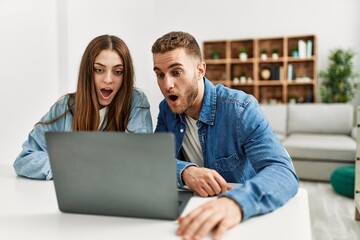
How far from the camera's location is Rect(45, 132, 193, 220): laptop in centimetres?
71

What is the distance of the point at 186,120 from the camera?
1.45 meters

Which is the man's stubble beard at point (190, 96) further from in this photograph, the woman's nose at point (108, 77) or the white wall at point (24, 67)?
the white wall at point (24, 67)

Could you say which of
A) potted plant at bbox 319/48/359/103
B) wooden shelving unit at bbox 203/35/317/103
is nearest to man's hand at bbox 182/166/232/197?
potted plant at bbox 319/48/359/103

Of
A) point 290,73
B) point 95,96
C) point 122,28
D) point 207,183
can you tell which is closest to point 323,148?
point 290,73

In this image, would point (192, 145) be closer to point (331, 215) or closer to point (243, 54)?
point (331, 215)

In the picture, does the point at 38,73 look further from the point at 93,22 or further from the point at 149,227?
the point at 149,227

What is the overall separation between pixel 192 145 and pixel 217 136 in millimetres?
171

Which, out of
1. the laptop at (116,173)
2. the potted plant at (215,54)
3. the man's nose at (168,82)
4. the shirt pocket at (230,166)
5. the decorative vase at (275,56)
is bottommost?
the shirt pocket at (230,166)

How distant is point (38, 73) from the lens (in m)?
2.80

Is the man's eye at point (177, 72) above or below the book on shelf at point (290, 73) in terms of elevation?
below

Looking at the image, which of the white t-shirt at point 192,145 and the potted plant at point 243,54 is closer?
the white t-shirt at point 192,145

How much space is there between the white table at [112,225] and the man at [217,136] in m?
0.04

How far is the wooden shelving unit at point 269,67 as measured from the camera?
5.25 m

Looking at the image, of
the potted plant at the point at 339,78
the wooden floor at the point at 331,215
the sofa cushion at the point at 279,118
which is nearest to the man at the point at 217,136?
the wooden floor at the point at 331,215
